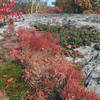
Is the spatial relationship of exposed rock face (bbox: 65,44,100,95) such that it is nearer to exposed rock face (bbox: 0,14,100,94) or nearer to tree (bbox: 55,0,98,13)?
exposed rock face (bbox: 0,14,100,94)

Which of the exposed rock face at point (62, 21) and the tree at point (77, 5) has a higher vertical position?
the tree at point (77, 5)

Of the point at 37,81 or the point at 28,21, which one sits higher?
the point at 28,21

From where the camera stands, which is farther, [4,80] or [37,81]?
[4,80]

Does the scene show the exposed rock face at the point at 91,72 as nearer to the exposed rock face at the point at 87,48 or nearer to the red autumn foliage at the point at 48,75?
the exposed rock face at the point at 87,48

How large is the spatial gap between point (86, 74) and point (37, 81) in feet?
3.86

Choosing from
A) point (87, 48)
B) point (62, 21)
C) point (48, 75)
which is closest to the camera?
point (48, 75)

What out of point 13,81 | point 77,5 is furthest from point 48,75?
point 77,5

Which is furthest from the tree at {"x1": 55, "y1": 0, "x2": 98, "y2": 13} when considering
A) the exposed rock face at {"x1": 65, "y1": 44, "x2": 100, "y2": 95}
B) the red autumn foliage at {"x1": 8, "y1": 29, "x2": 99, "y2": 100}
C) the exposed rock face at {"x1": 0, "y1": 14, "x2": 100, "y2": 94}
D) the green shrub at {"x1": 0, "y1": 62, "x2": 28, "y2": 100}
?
the green shrub at {"x1": 0, "y1": 62, "x2": 28, "y2": 100}

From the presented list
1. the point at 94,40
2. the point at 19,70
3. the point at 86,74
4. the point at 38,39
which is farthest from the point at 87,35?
the point at 19,70

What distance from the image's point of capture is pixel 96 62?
13.5 ft

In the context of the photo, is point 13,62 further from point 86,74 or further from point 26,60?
point 86,74

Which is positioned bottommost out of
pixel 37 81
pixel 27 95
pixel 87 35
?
pixel 27 95

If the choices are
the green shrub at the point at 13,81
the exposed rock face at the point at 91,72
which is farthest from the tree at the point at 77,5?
the green shrub at the point at 13,81

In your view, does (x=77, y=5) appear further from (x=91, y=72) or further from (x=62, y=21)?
(x=91, y=72)
